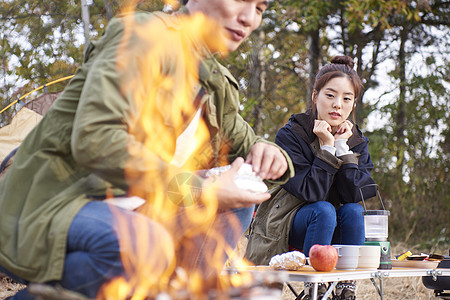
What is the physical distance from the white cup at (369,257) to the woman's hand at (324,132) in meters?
0.75

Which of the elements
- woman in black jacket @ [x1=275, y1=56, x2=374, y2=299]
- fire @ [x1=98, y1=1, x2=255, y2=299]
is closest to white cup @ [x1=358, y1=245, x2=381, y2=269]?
woman in black jacket @ [x1=275, y1=56, x2=374, y2=299]

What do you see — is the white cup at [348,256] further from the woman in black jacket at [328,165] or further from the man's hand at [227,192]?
the man's hand at [227,192]

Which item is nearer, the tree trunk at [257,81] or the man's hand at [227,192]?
the man's hand at [227,192]

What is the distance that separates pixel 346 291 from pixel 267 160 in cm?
137

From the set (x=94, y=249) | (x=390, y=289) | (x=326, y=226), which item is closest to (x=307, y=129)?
(x=326, y=226)

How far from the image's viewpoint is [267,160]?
68.5 inches

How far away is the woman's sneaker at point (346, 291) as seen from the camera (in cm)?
279

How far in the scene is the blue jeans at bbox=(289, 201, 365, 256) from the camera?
2873 mm

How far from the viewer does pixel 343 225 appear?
10.1ft

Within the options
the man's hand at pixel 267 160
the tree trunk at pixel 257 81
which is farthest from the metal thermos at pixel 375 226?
the tree trunk at pixel 257 81

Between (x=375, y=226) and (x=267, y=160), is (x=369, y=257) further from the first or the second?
(x=267, y=160)

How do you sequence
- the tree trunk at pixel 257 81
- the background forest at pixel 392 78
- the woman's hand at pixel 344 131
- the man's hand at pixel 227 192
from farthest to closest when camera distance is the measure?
1. the tree trunk at pixel 257 81
2. the background forest at pixel 392 78
3. the woman's hand at pixel 344 131
4. the man's hand at pixel 227 192

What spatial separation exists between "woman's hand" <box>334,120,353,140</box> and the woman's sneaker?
0.88 m

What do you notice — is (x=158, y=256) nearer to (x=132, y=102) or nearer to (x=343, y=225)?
(x=132, y=102)
